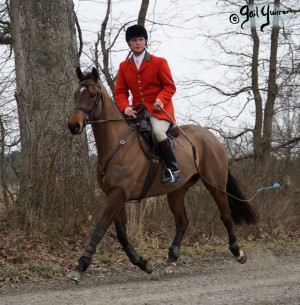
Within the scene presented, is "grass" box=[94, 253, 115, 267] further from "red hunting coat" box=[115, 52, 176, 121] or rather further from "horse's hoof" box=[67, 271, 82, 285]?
"red hunting coat" box=[115, 52, 176, 121]

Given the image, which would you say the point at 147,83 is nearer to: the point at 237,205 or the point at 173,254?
the point at 173,254

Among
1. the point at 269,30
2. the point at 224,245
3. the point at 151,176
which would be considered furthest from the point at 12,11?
the point at 269,30

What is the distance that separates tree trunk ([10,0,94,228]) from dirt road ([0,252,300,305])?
1.98m

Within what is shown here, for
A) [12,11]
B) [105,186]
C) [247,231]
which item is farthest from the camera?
[247,231]

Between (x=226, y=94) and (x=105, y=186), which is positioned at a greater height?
(x=226, y=94)

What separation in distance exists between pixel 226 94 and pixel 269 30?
273 centimetres

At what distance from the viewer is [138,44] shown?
7828 millimetres

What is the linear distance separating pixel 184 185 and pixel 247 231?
386 cm

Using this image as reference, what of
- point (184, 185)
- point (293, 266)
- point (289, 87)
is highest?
point (289, 87)

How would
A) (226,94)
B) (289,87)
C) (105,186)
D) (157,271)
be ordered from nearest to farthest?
(105,186), (157,271), (289,87), (226,94)

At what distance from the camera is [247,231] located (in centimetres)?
1251

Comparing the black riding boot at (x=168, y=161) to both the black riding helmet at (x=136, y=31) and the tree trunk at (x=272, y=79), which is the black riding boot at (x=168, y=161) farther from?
the tree trunk at (x=272, y=79)

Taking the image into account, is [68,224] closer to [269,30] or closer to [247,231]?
[247,231]

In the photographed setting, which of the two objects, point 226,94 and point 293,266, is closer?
point 293,266
